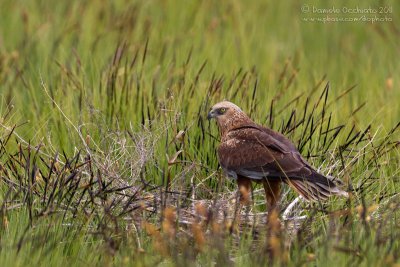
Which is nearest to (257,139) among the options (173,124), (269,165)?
(269,165)

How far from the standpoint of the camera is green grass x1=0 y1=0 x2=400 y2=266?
472 cm

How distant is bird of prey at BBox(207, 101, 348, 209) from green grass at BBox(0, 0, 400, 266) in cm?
14

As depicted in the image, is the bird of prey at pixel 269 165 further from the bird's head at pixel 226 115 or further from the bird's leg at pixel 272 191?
the bird's head at pixel 226 115

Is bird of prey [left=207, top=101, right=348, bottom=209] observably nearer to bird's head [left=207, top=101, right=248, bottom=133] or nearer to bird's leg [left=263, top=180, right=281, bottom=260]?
bird's leg [left=263, top=180, right=281, bottom=260]

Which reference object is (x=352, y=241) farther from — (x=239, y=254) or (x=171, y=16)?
Result: (x=171, y=16)

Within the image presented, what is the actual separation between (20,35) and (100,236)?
4161mm

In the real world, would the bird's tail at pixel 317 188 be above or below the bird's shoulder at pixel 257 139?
below

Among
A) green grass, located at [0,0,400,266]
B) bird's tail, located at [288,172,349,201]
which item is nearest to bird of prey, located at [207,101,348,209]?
bird's tail, located at [288,172,349,201]

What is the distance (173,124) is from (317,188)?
1235 mm

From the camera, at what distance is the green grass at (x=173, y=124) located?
4719 millimetres

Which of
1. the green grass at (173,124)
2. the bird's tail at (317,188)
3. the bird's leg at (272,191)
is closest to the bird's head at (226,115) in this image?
the green grass at (173,124)

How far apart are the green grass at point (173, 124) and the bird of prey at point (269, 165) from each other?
137 millimetres

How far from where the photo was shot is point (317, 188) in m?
5.21

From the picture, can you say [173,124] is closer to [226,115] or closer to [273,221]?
[226,115]
